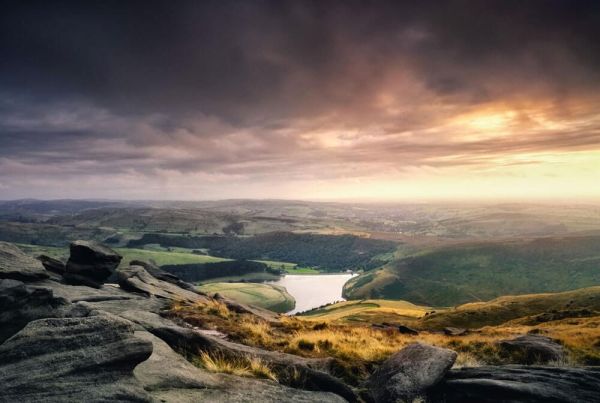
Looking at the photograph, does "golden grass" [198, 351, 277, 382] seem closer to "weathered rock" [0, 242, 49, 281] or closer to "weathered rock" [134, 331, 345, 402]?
"weathered rock" [134, 331, 345, 402]

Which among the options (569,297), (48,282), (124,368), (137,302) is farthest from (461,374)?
(569,297)

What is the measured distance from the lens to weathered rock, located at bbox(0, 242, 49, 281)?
35.3 m

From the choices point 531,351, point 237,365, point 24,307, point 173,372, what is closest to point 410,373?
point 237,365

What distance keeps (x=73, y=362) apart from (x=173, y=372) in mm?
3580

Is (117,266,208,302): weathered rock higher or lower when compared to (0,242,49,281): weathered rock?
lower

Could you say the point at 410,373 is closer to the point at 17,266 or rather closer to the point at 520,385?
the point at 520,385

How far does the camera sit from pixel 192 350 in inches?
747

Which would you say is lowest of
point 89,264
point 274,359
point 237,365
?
point 89,264

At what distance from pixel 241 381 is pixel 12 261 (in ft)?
113

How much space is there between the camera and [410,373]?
16.8 m

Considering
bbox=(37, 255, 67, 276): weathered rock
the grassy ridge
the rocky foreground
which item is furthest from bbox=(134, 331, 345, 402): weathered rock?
the grassy ridge

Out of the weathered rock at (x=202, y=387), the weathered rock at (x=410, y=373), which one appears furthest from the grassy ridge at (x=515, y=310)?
the weathered rock at (x=202, y=387)

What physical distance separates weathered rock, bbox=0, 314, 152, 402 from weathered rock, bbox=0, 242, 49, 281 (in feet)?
89.2

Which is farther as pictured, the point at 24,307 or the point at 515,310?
the point at 515,310
